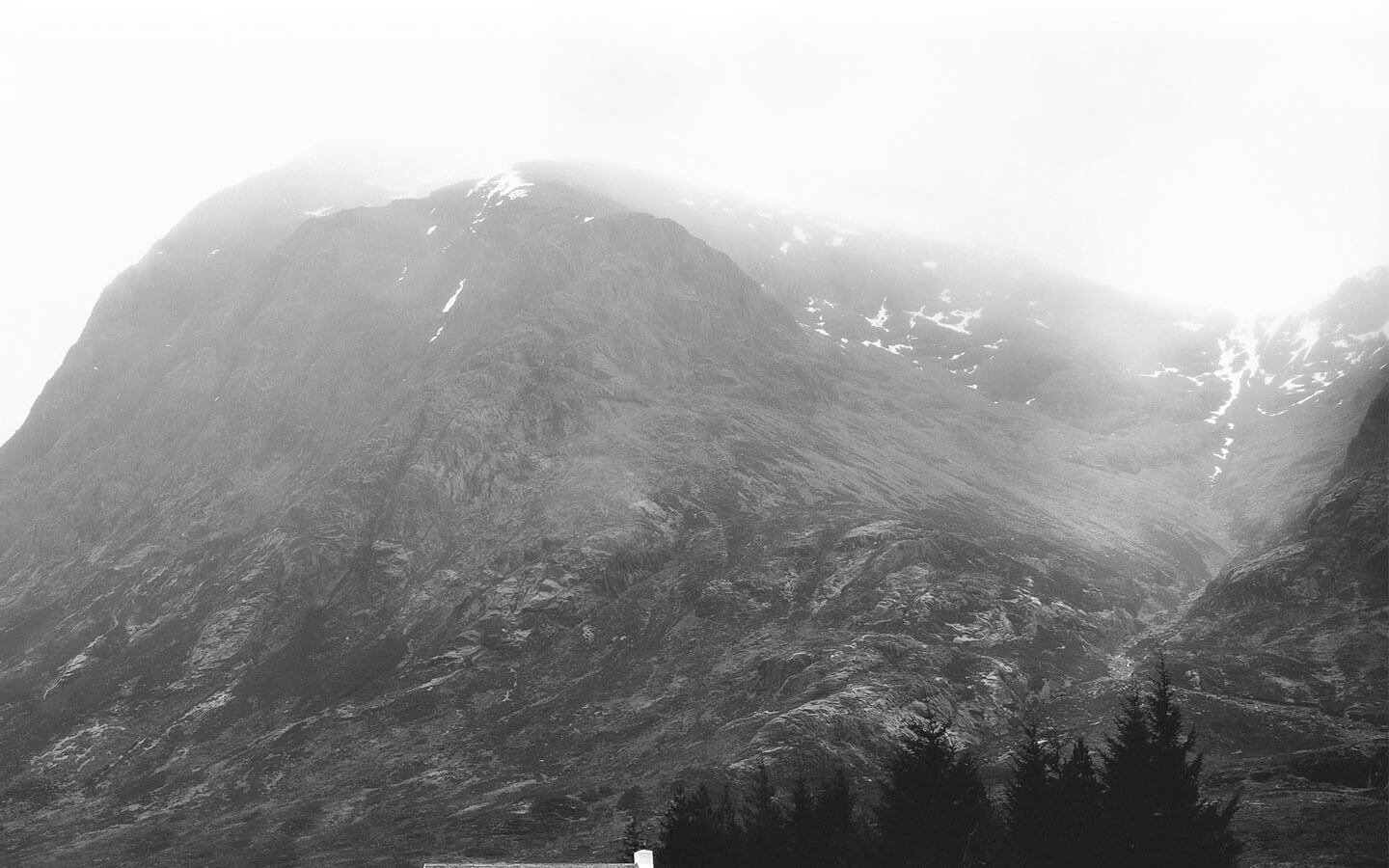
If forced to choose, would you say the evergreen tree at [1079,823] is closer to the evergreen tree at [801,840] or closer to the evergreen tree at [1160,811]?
the evergreen tree at [1160,811]

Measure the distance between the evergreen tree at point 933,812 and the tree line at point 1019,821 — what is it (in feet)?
0.18

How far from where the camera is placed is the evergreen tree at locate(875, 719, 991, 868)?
51.2 meters

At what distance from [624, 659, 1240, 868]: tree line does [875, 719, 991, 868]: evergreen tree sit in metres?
0.05

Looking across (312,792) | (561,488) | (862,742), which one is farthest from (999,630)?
(312,792)

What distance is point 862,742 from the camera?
121m

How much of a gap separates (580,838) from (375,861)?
846 inches

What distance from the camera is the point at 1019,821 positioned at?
5266 cm

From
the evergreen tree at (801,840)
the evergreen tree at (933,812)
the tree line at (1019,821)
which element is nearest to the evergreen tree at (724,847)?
the tree line at (1019,821)

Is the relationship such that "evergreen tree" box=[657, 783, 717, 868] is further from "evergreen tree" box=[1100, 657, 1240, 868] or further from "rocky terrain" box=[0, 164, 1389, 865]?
"rocky terrain" box=[0, 164, 1389, 865]

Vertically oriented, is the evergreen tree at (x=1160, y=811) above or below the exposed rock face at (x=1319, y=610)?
above

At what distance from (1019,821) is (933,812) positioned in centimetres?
533

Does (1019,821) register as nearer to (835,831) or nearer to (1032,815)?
(1032,815)

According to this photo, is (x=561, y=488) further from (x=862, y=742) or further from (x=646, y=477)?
(x=862, y=742)

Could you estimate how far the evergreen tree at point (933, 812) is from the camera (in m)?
51.2
